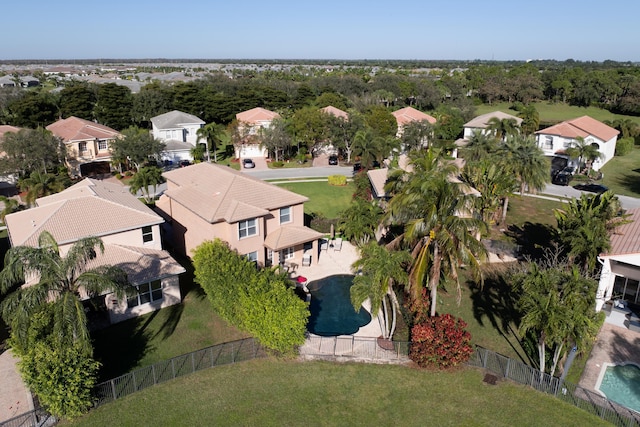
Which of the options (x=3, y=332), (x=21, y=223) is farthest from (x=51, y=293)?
(x=21, y=223)

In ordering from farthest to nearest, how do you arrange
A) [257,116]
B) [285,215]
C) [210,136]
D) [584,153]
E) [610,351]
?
[257,116], [210,136], [584,153], [285,215], [610,351]

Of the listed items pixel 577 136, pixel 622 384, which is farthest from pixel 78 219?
pixel 577 136

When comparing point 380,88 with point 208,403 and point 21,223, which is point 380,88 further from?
point 208,403

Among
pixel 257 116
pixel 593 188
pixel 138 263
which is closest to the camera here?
pixel 138 263

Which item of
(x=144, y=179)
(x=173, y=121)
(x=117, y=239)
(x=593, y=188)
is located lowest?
(x=593, y=188)

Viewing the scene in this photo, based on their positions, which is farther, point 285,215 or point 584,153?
point 584,153

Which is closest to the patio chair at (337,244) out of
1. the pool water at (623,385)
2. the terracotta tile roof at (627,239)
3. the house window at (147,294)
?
the house window at (147,294)

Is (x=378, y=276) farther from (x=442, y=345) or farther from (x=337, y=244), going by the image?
(x=337, y=244)
